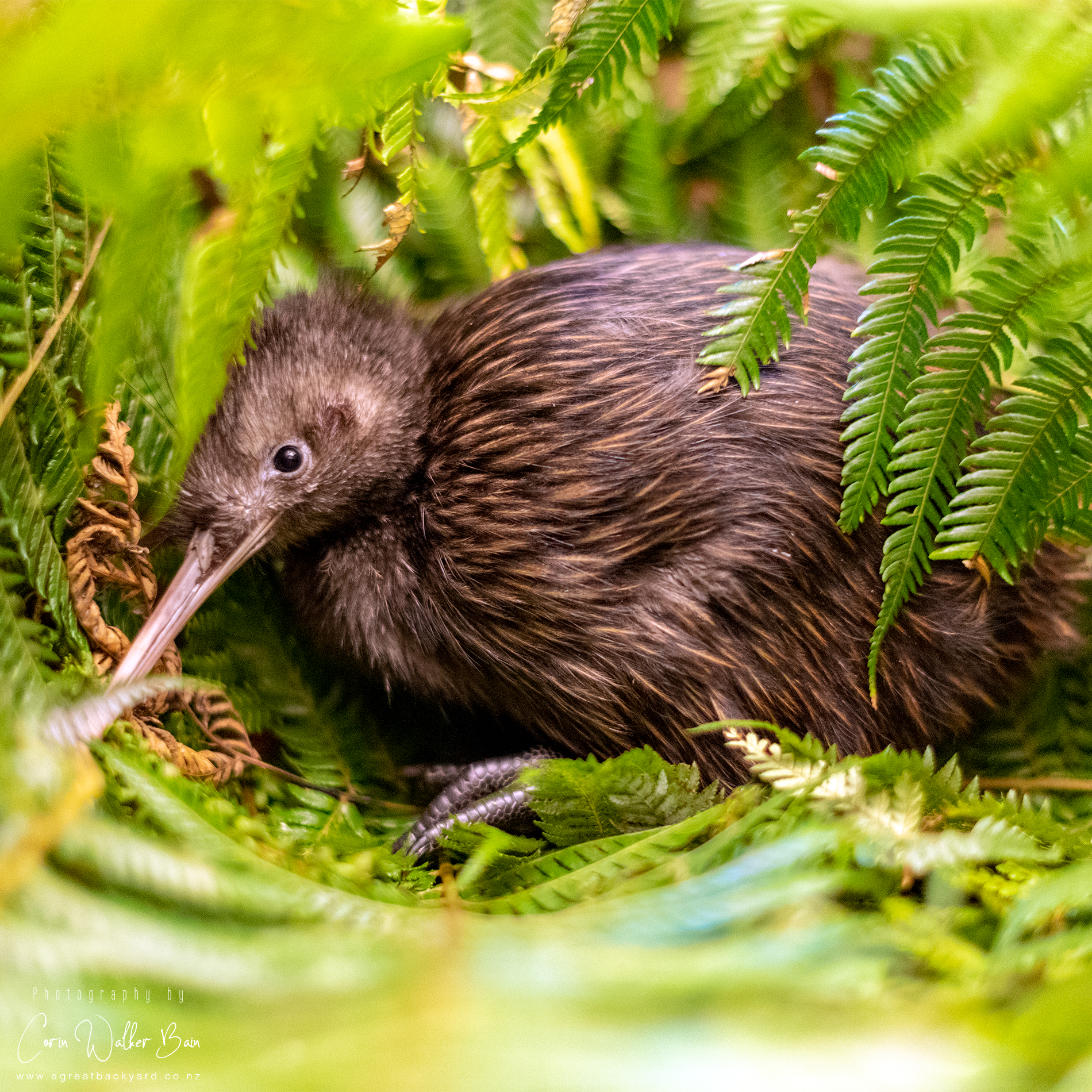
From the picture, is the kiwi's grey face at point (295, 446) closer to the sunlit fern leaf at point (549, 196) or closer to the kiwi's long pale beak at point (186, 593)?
the kiwi's long pale beak at point (186, 593)

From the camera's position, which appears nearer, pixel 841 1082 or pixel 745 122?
pixel 841 1082

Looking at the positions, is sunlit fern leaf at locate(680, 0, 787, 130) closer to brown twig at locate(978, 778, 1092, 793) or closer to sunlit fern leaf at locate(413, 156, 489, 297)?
sunlit fern leaf at locate(413, 156, 489, 297)

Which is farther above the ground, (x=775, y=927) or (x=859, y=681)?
(x=775, y=927)

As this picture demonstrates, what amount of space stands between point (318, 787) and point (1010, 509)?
3.74 ft

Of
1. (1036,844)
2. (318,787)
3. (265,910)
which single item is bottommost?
(1036,844)

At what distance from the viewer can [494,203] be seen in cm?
173

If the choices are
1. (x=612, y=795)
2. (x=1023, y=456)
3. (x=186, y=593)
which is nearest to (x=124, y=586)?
(x=186, y=593)

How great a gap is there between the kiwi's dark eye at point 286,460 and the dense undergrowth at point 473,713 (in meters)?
0.19

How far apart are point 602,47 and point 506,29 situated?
52cm

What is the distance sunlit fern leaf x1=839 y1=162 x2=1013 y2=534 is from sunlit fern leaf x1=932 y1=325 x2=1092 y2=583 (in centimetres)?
9

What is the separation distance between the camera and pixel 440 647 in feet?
5.33

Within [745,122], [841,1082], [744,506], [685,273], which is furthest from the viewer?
Result: [745,122]

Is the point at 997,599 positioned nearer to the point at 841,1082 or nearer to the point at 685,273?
the point at 685,273

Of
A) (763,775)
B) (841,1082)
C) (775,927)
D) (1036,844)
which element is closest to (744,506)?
(763,775)
